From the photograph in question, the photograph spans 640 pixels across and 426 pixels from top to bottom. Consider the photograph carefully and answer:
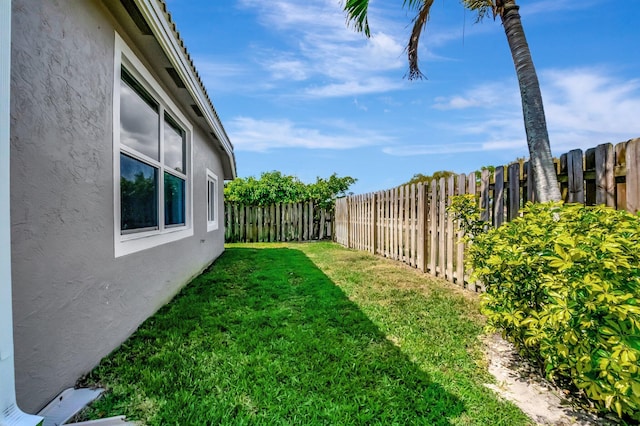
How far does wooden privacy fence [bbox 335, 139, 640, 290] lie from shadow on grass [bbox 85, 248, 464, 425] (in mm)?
1854

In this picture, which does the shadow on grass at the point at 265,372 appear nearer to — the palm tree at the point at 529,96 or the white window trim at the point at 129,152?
the white window trim at the point at 129,152

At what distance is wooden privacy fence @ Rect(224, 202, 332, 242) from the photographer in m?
13.0

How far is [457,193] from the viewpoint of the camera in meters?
5.17

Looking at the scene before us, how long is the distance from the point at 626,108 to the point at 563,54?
5.89 ft

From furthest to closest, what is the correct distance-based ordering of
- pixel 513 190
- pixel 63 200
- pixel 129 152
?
1. pixel 513 190
2. pixel 129 152
3. pixel 63 200

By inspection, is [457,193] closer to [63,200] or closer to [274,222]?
[63,200]

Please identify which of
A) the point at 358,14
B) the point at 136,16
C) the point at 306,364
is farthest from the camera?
the point at 358,14

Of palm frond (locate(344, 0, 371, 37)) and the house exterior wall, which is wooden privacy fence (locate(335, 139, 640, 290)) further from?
the house exterior wall

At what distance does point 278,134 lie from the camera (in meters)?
15.3

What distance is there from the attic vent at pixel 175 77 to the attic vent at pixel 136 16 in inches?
29.8

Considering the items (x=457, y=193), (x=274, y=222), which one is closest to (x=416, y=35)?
(x=457, y=193)

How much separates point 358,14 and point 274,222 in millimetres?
9705

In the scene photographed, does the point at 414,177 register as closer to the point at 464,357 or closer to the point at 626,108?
the point at 626,108

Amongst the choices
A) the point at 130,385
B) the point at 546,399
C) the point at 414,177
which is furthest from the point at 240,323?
the point at 414,177
